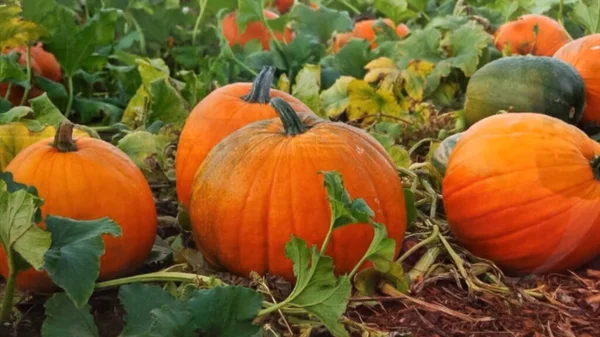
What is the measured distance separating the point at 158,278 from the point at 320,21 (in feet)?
9.16

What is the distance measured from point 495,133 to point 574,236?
12.8 inches

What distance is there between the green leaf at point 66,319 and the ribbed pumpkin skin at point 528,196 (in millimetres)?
1030

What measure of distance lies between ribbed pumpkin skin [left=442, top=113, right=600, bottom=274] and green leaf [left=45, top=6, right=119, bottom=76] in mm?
1618

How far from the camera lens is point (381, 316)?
214 cm

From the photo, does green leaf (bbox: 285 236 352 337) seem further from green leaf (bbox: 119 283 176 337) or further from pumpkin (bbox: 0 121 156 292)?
pumpkin (bbox: 0 121 156 292)

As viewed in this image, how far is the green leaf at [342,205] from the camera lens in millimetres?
1891

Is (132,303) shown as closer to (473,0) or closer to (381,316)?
(381,316)

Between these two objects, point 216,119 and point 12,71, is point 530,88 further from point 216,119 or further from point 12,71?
point 12,71

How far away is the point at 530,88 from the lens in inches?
129

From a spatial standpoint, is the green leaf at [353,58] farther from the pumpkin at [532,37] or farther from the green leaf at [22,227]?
the green leaf at [22,227]

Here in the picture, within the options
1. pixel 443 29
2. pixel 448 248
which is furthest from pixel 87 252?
pixel 443 29

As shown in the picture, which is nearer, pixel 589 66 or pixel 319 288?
pixel 319 288

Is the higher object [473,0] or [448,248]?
[448,248]

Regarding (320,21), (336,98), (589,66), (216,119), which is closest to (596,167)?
(216,119)
